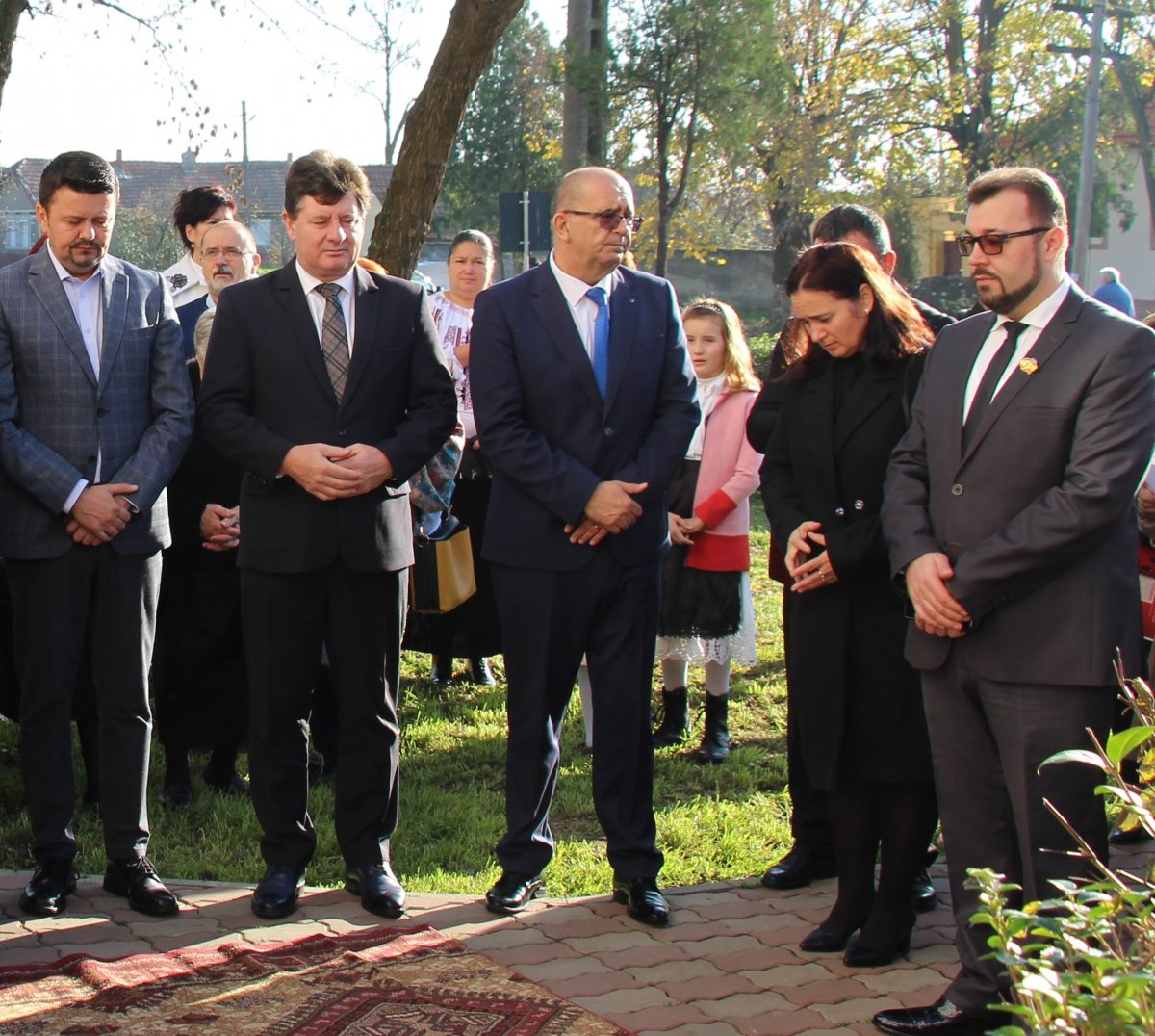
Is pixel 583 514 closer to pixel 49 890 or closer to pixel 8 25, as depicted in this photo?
pixel 49 890

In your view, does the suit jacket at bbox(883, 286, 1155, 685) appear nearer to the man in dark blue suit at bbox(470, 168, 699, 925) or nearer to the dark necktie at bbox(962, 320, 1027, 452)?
the dark necktie at bbox(962, 320, 1027, 452)

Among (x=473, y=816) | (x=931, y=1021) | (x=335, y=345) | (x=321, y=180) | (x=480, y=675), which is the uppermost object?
(x=321, y=180)

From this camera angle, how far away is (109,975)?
4.28 metres

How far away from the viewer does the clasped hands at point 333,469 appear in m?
4.77

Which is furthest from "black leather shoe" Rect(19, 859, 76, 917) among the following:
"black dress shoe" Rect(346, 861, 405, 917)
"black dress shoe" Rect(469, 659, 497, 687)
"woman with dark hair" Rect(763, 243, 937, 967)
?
"black dress shoe" Rect(469, 659, 497, 687)

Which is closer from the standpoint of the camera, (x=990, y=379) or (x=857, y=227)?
(x=990, y=379)

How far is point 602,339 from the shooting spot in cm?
496

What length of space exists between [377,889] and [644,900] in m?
0.87

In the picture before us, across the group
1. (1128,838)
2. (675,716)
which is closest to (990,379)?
(1128,838)

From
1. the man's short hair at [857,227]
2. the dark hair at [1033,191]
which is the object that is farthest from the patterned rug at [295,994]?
the man's short hair at [857,227]

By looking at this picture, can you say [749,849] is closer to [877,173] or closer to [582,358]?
[582,358]

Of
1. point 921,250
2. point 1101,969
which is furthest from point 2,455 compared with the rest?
point 921,250

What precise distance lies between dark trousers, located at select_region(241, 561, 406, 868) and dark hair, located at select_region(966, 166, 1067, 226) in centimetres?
227

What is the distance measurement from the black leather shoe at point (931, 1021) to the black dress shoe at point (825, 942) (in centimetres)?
53
